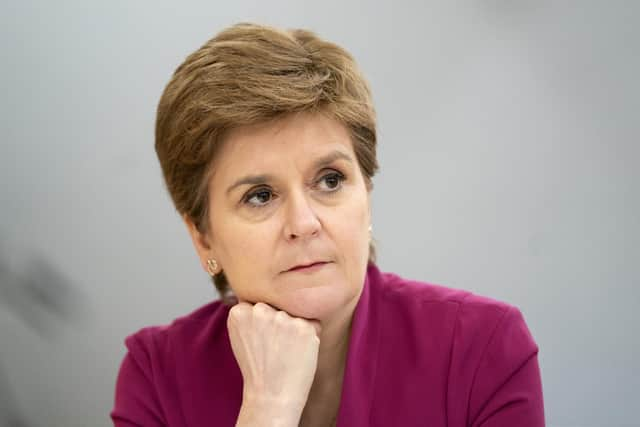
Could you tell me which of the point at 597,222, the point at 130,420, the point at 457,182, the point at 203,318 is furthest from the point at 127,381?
the point at 597,222

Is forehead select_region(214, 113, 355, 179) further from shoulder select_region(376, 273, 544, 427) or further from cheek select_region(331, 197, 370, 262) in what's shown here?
shoulder select_region(376, 273, 544, 427)

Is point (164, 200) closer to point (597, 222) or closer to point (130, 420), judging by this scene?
point (130, 420)

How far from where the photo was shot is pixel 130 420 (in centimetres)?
162

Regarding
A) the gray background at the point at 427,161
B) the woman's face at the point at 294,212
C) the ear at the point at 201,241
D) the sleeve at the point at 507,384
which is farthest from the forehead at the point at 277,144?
the gray background at the point at 427,161

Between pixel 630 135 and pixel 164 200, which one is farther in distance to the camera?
pixel 164 200

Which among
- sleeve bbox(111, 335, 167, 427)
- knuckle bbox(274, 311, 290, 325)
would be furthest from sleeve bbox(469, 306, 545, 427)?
sleeve bbox(111, 335, 167, 427)

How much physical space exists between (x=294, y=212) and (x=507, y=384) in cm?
62

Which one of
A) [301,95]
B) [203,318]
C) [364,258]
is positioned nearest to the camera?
[301,95]

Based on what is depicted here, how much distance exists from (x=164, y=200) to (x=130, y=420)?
0.83 m

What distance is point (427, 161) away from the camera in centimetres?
212

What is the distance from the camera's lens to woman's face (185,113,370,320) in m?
1.36

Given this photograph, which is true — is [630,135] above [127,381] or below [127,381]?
above

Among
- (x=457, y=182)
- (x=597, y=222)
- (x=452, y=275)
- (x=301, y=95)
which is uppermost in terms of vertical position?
(x=301, y=95)

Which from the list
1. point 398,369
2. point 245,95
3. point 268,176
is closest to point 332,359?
point 398,369
